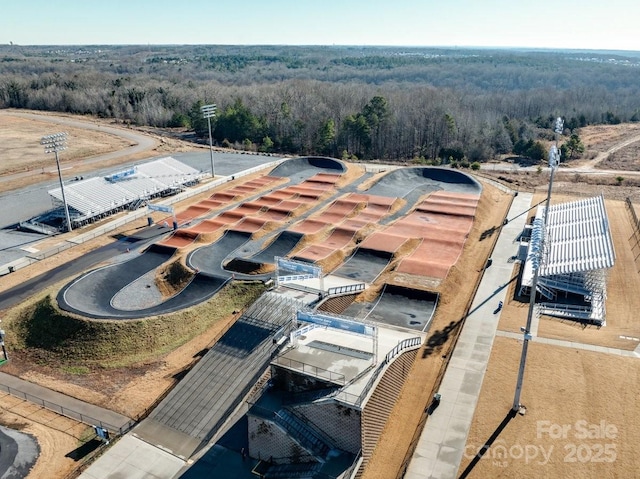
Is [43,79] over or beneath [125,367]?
over

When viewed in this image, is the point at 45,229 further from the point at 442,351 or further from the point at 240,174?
the point at 442,351

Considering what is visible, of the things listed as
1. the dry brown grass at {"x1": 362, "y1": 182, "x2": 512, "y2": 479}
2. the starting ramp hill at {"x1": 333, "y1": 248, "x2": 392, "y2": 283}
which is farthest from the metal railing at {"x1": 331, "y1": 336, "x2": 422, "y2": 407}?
the starting ramp hill at {"x1": 333, "y1": 248, "x2": 392, "y2": 283}

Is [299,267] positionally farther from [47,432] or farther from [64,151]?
[64,151]

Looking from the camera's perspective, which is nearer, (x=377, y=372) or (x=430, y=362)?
(x=377, y=372)

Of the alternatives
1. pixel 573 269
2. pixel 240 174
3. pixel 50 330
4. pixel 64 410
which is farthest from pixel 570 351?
pixel 240 174

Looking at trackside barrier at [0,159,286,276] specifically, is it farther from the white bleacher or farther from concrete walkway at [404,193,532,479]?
concrete walkway at [404,193,532,479]

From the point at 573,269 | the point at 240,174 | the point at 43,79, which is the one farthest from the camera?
the point at 43,79

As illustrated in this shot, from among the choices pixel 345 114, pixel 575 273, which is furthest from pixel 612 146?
pixel 575 273

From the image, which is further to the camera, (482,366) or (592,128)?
(592,128)
